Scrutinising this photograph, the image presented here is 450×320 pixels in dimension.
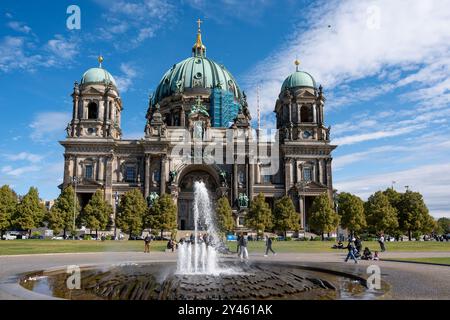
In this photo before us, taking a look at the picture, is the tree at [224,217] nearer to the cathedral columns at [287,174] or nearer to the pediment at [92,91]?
the cathedral columns at [287,174]

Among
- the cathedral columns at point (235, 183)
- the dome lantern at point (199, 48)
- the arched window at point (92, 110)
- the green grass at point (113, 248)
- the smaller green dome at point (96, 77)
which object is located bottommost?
the green grass at point (113, 248)

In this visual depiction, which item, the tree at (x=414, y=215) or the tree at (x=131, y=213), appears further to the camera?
the tree at (x=414, y=215)

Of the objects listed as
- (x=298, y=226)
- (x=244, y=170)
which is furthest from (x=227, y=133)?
(x=298, y=226)

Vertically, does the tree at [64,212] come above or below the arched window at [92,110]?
below

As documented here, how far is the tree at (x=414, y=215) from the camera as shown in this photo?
70938mm

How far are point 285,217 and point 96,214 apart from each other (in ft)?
102

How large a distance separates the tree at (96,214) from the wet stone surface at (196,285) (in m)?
46.6

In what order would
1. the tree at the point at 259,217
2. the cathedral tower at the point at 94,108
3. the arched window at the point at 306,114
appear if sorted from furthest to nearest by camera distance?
the arched window at the point at 306,114, the cathedral tower at the point at 94,108, the tree at the point at 259,217

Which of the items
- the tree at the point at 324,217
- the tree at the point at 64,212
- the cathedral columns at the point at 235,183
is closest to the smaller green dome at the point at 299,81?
the cathedral columns at the point at 235,183

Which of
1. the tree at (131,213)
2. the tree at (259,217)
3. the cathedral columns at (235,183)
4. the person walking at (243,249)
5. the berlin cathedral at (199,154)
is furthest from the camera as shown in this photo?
the cathedral columns at (235,183)

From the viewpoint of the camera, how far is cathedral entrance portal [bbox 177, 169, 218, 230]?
77.8 meters

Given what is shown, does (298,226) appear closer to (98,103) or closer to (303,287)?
(98,103)

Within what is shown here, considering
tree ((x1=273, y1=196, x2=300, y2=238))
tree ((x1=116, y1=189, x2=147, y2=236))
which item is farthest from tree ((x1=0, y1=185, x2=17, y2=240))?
tree ((x1=273, y1=196, x2=300, y2=238))

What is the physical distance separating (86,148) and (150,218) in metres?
21.1
